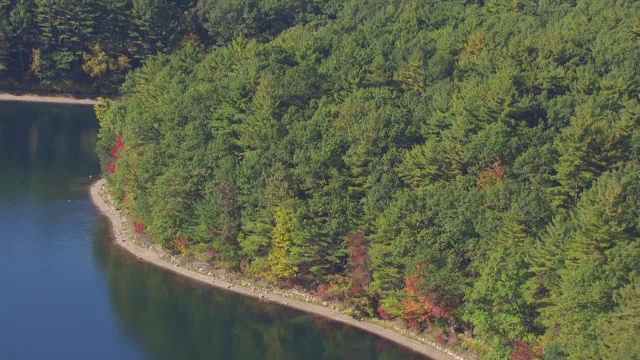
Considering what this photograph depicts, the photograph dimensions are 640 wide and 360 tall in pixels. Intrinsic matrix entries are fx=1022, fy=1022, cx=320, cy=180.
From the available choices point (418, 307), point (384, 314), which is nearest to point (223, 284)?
point (384, 314)

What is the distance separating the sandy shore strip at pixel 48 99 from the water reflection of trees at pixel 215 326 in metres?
46.6

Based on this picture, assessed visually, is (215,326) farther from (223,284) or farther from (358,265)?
(358,265)

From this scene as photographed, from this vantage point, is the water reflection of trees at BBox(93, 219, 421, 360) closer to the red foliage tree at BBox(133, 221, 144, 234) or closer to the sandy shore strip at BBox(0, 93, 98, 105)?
the red foliage tree at BBox(133, 221, 144, 234)

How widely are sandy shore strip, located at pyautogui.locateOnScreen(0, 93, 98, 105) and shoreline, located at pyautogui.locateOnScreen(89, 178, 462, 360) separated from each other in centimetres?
3236

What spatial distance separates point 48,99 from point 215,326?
5581 cm

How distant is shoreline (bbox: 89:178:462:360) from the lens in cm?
4681

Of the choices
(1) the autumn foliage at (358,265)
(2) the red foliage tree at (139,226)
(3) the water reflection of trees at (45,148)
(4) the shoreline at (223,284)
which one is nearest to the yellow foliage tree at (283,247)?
(4) the shoreline at (223,284)

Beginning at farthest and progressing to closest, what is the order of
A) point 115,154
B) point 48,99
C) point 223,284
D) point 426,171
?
1. point 48,99
2. point 115,154
3. point 223,284
4. point 426,171

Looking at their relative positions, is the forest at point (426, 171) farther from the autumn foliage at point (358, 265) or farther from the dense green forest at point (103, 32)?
→ the dense green forest at point (103, 32)

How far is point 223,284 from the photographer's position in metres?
54.7

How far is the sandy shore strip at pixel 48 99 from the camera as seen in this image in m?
99.2

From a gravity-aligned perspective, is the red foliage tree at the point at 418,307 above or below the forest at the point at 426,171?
below

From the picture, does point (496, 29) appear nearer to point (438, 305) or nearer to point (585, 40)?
point (585, 40)

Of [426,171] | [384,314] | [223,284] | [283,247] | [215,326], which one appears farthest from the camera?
[223,284]
